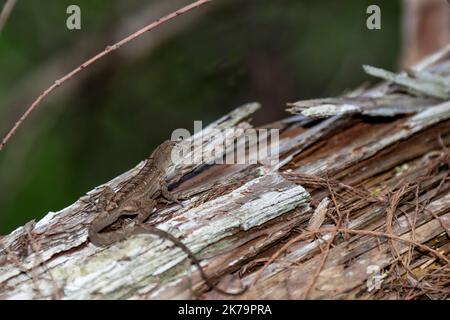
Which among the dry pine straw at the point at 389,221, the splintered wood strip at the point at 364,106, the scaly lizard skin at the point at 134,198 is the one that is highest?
the splintered wood strip at the point at 364,106

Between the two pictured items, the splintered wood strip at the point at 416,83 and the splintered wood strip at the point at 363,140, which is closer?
the splintered wood strip at the point at 363,140

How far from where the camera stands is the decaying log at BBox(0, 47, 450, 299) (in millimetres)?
3066

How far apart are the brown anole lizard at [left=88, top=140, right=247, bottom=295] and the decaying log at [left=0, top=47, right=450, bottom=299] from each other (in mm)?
52

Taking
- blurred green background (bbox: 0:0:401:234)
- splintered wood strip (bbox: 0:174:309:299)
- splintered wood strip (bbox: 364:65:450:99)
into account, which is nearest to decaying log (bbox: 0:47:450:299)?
splintered wood strip (bbox: 0:174:309:299)

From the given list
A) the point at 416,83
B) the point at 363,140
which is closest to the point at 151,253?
the point at 363,140

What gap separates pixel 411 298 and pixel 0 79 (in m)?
7.03

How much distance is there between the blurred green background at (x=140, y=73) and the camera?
7578 millimetres

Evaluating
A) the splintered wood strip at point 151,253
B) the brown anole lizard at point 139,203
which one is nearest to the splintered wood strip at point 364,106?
the splintered wood strip at point 151,253

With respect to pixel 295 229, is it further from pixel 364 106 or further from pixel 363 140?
pixel 364 106

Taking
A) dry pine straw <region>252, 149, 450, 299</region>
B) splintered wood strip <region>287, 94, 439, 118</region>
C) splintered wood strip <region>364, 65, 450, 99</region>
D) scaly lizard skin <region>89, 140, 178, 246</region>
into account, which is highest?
splintered wood strip <region>364, 65, 450, 99</region>

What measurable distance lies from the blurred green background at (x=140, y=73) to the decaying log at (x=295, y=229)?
12.3 ft

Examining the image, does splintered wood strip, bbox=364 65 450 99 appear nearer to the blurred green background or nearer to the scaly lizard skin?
the scaly lizard skin

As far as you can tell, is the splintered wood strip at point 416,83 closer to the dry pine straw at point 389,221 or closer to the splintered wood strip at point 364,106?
the splintered wood strip at point 364,106

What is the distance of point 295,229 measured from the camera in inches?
135
